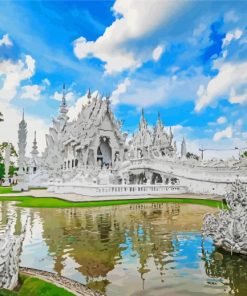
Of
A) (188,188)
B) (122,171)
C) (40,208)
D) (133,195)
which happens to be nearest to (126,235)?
(40,208)

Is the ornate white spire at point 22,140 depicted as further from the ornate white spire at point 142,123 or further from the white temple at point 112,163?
the ornate white spire at point 142,123

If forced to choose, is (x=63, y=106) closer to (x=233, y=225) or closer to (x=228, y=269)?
(x=233, y=225)

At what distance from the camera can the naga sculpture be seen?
7949 millimetres

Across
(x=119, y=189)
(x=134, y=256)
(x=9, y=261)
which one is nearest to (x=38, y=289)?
(x=9, y=261)

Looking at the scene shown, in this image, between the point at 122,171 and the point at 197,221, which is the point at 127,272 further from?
the point at 122,171

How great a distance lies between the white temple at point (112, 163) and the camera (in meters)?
25.8

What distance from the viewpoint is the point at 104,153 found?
4725cm

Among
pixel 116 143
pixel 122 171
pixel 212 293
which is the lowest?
pixel 212 293

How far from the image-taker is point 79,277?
6484 mm

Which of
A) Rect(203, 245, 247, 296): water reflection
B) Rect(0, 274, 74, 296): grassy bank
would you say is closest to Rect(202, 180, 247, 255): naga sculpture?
Rect(203, 245, 247, 296): water reflection

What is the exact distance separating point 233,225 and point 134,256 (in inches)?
99.1

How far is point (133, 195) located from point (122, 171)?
36.8ft

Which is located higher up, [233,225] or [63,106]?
[63,106]

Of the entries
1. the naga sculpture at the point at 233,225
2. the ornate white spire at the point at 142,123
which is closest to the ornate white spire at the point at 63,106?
the ornate white spire at the point at 142,123
